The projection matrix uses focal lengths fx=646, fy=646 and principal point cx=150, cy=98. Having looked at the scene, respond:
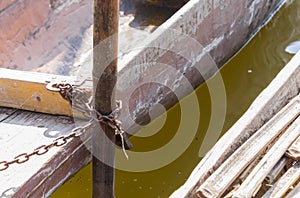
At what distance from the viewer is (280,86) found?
3236 mm

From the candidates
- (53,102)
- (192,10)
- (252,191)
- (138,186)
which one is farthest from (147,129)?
(252,191)

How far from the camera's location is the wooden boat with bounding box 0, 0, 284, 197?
277 centimetres

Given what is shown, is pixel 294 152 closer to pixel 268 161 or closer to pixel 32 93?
pixel 268 161

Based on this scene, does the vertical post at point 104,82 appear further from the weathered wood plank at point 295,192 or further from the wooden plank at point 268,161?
the weathered wood plank at point 295,192

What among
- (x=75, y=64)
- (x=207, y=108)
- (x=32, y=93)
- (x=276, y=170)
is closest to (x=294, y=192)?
(x=276, y=170)

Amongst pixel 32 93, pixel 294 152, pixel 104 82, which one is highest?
pixel 294 152

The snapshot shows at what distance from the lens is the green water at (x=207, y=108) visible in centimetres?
367

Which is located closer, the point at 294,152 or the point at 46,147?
the point at 46,147

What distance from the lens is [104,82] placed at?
108 inches

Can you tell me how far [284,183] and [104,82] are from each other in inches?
35.2

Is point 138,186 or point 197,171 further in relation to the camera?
point 138,186

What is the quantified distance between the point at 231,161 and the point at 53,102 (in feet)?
2.79

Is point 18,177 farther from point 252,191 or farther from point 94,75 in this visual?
point 252,191

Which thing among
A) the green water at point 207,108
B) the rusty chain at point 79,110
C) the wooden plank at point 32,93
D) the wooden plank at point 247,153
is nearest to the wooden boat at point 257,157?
the wooden plank at point 247,153
